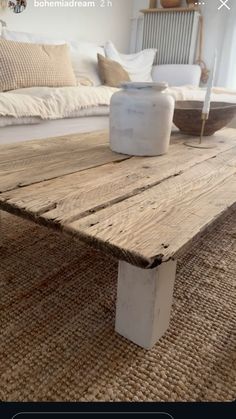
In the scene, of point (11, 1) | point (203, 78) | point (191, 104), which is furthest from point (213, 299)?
point (203, 78)

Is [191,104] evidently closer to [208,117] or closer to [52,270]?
[208,117]

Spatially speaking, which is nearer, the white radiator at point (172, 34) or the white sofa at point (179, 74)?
the white sofa at point (179, 74)

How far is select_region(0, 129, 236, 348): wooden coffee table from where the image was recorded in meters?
0.49

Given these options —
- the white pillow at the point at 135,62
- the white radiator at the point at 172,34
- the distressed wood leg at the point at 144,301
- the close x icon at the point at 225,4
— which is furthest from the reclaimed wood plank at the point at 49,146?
the close x icon at the point at 225,4

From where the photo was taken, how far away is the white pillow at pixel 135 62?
9.49ft

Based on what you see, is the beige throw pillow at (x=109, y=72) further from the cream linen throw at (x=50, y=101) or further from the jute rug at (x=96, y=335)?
the jute rug at (x=96, y=335)

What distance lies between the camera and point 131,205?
1.98 ft

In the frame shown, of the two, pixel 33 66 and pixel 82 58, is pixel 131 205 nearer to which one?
pixel 33 66

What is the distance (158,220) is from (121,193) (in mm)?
133

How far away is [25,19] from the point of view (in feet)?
8.82

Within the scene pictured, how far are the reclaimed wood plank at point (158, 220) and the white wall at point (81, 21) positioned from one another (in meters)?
2.54

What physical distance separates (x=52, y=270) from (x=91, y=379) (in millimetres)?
372

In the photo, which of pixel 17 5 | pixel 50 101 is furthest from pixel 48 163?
pixel 17 5

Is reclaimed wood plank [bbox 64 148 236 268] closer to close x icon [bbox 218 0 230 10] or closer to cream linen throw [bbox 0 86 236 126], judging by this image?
cream linen throw [bbox 0 86 236 126]
